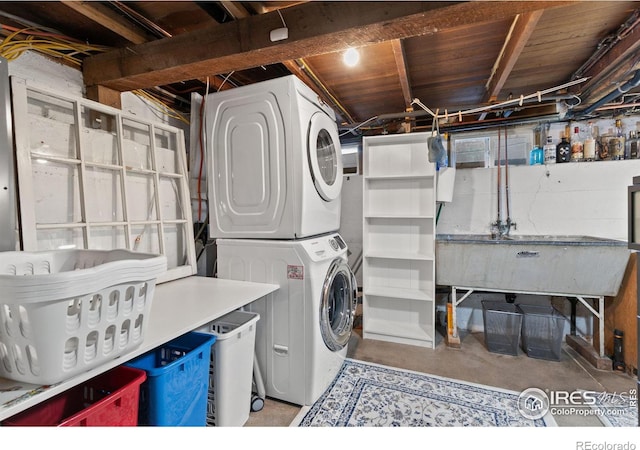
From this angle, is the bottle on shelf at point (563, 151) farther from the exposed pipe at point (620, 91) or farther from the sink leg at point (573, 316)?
the sink leg at point (573, 316)

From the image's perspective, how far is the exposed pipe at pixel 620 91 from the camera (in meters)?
1.84

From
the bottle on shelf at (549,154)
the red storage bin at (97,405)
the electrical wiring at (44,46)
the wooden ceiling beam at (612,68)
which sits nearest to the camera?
the red storage bin at (97,405)

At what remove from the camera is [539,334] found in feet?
8.05

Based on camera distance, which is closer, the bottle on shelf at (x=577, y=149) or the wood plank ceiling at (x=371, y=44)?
the wood plank ceiling at (x=371, y=44)

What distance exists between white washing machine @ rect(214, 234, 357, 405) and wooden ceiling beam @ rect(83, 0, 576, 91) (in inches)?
41.4

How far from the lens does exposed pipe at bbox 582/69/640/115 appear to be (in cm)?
184

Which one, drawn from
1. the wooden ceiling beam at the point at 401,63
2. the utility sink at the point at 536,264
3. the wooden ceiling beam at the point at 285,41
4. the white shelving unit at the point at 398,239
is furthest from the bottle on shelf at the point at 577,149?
the wooden ceiling beam at the point at 285,41

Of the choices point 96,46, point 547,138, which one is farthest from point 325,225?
point 547,138

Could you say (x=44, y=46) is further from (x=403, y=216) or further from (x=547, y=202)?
(x=547, y=202)

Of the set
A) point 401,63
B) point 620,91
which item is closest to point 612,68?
point 620,91

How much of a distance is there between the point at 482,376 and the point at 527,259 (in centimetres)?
101

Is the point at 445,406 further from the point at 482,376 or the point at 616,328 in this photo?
the point at 616,328

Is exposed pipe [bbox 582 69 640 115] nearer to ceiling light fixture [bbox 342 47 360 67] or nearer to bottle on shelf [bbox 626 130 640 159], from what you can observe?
bottle on shelf [bbox 626 130 640 159]

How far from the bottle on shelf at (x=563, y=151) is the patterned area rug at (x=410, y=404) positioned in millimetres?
2108
